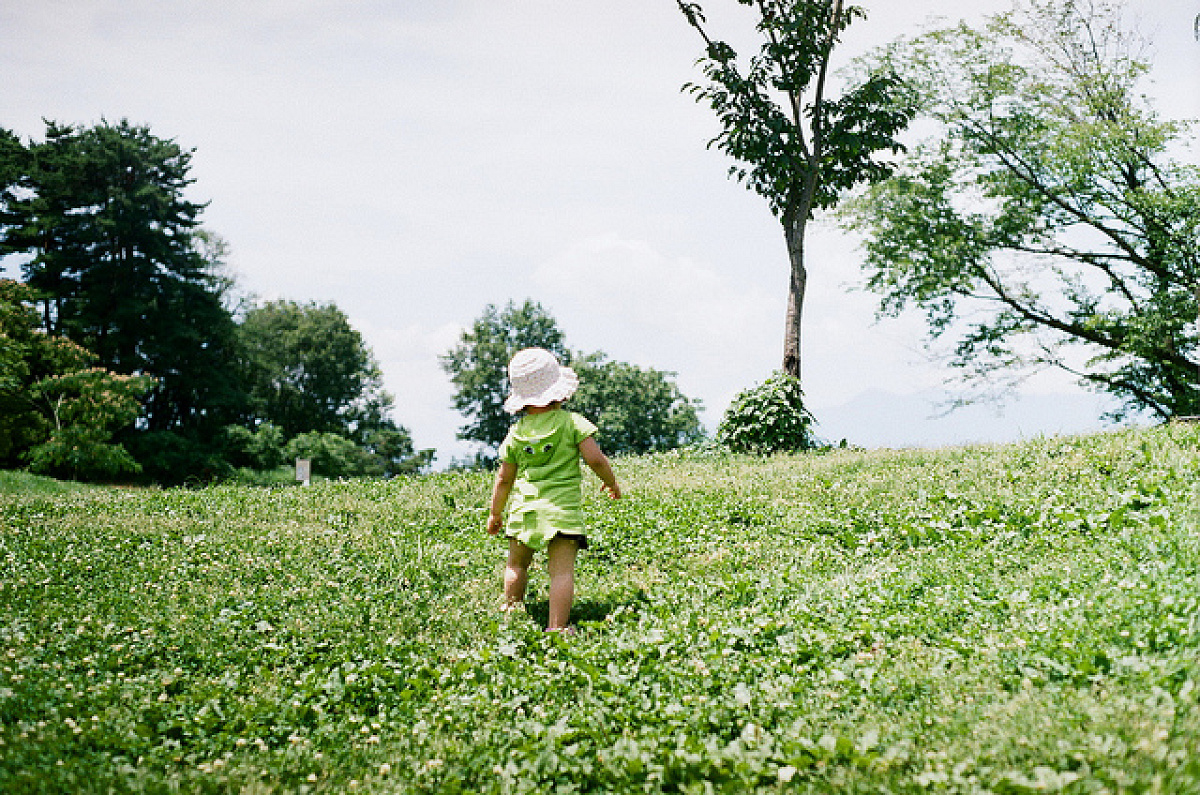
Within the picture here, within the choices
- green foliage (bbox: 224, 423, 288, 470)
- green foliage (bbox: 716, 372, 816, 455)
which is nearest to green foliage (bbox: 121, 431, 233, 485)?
green foliage (bbox: 224, 423, 288, 470)

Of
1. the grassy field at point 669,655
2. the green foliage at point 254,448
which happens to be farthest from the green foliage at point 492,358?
the grassy field at point 669,655

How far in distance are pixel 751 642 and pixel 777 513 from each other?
4.38m

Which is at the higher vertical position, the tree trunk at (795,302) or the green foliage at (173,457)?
the tree trunk at (795,302)

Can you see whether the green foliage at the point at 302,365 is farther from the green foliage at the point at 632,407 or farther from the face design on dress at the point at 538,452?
the face design on dress at the point at 538,452

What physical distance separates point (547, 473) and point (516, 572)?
0.97m

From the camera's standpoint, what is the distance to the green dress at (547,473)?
680 centimetres

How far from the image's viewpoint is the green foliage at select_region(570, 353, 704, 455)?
172 feet

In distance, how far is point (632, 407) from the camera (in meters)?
54.2

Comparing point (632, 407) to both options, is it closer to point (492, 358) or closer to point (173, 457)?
point (492, 358)

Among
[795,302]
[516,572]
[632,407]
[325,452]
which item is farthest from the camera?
[632,407]

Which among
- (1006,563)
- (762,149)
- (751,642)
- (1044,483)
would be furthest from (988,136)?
(751,642)

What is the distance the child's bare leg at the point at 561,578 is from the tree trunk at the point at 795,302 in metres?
14.0

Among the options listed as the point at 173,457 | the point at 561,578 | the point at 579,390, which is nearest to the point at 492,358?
the point at 579,390

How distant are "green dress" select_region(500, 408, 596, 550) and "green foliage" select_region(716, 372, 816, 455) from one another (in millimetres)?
11539
